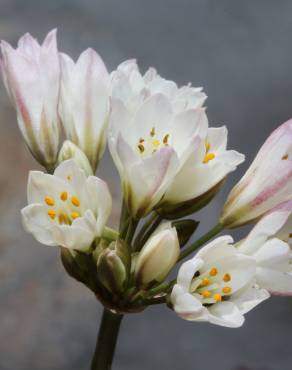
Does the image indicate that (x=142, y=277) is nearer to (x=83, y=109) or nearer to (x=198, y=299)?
(x=198, y=299)

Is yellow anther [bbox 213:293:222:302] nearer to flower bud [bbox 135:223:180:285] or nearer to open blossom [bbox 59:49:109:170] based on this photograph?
flower bud [bbox 135:223:180:285]

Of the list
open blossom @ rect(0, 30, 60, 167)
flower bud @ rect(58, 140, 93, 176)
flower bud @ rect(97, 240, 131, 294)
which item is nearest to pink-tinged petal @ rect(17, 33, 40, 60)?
open blossom @ rect(0, 30, 60, 167)

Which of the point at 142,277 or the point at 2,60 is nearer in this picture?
the point at 142,277

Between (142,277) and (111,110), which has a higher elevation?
(111,110)

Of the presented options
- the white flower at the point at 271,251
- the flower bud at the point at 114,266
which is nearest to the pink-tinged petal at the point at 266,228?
the white flower at the point at 271,251

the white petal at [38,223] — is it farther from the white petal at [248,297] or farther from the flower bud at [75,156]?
the white petal at [248,297]

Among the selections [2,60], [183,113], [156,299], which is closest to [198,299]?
[156,299]

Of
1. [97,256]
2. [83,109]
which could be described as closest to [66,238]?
[97,256]
